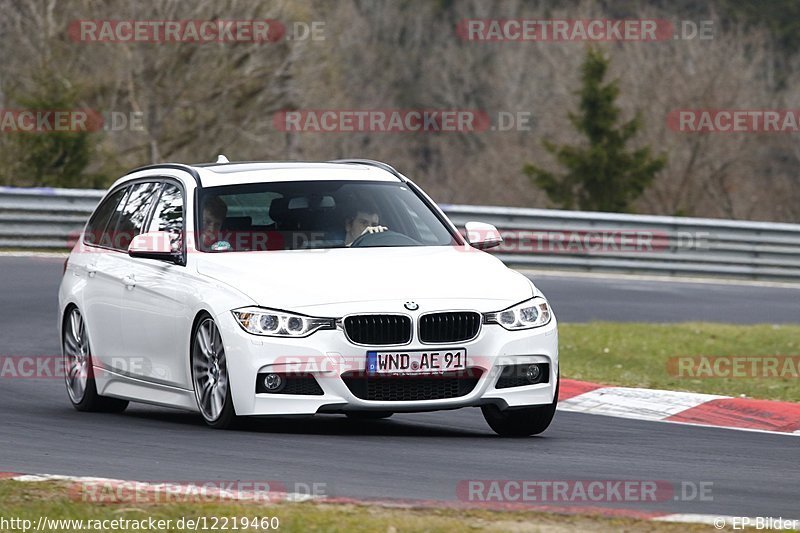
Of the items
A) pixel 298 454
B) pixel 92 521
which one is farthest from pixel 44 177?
pixel 92 521

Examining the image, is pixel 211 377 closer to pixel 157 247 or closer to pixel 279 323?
pixel 279 323

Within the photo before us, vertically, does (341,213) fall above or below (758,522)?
above

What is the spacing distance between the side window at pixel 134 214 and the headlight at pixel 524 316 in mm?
2865

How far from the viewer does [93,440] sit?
9.30 metres

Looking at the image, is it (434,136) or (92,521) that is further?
(434,136)

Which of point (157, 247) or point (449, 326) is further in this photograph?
point (157, 247)

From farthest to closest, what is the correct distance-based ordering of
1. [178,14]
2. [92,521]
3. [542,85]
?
[542,85] → [178,14] → [92,521]

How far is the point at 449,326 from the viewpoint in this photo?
9.34 m

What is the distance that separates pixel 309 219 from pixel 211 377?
4.22ft

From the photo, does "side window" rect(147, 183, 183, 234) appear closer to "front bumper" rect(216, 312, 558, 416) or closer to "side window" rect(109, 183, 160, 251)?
"side window" rect(109, 183, 160, 251)

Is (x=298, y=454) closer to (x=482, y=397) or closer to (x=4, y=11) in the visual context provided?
(x=482, y=397)

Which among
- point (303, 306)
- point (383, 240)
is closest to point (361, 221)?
point (383, 240)

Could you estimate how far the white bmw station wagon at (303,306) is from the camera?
9242mm

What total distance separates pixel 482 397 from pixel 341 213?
1.67 meters
